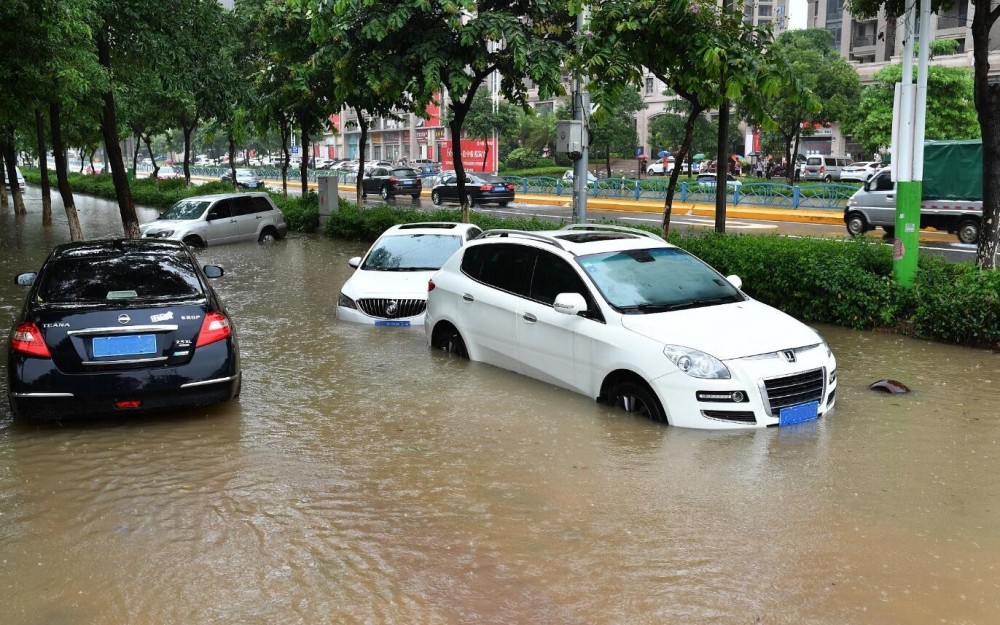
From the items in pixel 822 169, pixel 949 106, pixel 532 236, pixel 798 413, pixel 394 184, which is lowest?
pixel 798 413

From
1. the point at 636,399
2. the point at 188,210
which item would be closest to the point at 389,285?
the point at 636,399

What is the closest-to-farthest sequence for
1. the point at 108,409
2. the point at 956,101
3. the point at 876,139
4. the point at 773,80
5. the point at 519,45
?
1. the point at 108,409
2. the point at 773,80
3. the point at 519,45
4. the point at 956,101
5. the point at 876,139

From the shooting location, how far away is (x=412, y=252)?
40.3 ft

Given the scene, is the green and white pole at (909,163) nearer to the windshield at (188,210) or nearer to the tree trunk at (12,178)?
the windshield at (188,210)

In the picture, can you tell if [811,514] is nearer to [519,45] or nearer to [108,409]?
[108,409]

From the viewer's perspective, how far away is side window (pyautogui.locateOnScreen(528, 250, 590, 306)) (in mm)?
7771

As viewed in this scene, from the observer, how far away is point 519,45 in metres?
14.6

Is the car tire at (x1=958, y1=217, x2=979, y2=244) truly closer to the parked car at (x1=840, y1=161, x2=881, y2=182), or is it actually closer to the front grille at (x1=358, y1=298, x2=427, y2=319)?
the front grille at (x1=358, y1=298, x2=427, y2=319)

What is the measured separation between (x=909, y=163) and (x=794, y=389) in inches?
201

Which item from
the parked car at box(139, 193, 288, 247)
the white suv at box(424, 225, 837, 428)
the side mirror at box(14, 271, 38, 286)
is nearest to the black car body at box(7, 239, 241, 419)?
the side mirror at box(14, 271, 38, 286)

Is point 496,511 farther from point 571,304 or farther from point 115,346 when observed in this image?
point 115,346

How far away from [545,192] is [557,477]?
115 ft

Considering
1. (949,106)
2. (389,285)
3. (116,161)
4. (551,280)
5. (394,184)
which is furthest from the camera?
(394,184)

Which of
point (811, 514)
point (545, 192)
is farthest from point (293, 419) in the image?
point (545, 192)
